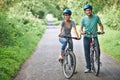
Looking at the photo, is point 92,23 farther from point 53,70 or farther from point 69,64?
point 53,70

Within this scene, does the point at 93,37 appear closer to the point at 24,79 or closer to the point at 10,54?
the point at 24,79

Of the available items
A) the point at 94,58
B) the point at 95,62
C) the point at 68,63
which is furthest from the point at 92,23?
the point at 68,63

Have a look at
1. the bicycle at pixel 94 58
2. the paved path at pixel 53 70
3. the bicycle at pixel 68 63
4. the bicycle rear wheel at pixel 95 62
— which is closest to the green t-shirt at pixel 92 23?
the bicycle at pixel 94 58

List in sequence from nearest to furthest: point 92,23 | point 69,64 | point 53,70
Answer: point 69,64
point 92,23
point 53,70

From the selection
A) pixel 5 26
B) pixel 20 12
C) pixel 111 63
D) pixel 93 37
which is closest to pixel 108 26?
pixel 20 12

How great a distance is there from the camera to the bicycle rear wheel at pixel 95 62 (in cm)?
1055

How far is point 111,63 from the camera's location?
1332cm

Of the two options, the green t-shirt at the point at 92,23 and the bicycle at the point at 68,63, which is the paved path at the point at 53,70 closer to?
the bicycle at the point at 68,63

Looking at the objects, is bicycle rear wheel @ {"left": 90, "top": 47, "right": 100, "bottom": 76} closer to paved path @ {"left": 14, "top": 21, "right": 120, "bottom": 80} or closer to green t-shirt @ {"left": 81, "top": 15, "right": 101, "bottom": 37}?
paved path @ {"left": 14, "top": 21, "right": 120, "bottom": 80}

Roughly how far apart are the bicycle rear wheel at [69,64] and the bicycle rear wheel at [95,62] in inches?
30.7

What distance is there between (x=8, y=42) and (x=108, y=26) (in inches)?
697

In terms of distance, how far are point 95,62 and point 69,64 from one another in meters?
0.88

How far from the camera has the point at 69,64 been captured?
10.6 m

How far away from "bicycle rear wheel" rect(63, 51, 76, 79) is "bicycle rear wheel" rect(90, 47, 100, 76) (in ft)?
2.55
